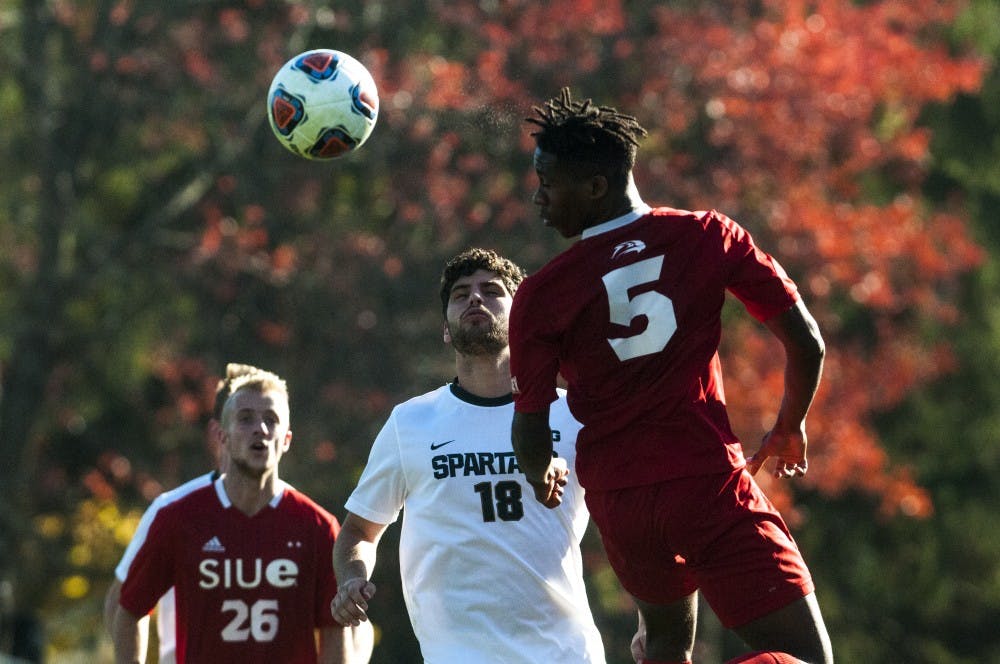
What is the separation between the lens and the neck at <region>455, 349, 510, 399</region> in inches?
247

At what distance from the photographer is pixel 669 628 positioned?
557 cm

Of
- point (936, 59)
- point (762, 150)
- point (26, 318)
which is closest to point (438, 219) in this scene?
point (762, 150)

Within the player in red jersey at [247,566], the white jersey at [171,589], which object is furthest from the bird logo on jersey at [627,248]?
the white jersey at [171,589]

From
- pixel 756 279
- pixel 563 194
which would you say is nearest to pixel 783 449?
pixel 756 279

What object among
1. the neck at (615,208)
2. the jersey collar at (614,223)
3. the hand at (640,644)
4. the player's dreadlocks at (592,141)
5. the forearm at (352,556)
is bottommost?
the hand at (640,644)

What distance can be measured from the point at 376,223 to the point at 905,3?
6025mm

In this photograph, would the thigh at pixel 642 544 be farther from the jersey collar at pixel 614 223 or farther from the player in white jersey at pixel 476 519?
the jersey collar at pixel 614 223

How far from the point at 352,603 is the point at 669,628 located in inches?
41.9

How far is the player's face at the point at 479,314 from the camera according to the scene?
6145mm

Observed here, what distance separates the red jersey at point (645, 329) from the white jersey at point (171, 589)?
8.30 ft

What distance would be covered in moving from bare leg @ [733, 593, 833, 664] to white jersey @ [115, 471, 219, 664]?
3.00 metres

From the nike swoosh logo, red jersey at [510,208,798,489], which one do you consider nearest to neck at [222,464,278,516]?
the nike swoosh logo

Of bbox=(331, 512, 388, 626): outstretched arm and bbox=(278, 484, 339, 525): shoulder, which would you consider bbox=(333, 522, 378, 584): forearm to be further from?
bbox=(278, 484, 339, 525): shoulder

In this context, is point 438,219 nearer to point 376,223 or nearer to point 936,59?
point 376,223
